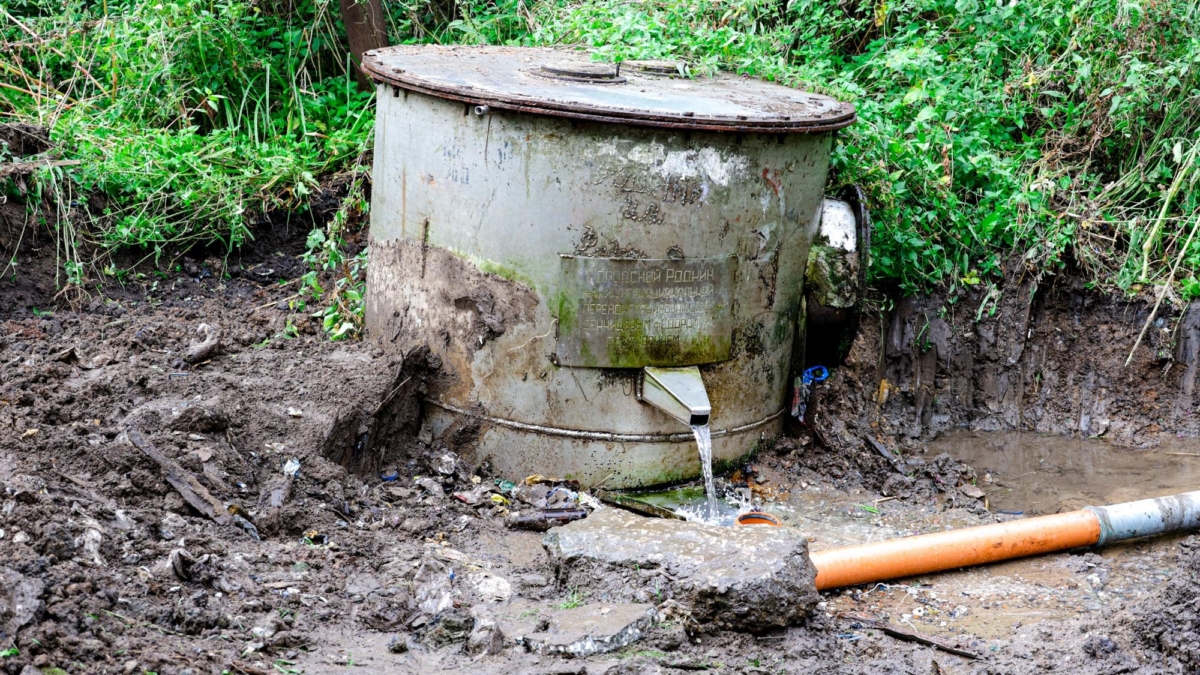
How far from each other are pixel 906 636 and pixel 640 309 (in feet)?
5.88

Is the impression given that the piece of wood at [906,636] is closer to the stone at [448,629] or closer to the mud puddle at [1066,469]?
the stone at [448,629]

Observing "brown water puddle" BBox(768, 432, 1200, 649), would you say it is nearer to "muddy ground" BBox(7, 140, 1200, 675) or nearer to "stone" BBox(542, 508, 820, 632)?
"muddy ground" BBox(7, 140, 1200, 675)

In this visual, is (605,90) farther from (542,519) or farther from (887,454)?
(887,454)

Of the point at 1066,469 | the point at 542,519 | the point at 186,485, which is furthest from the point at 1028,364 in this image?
the point at 186,485

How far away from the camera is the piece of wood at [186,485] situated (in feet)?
13.9

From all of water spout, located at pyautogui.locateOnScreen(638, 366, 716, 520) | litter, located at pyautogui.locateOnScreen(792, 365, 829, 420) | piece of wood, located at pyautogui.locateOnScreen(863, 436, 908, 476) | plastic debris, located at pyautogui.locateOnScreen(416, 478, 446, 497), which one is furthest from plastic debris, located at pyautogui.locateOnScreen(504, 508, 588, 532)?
piece of wood, located at pyautogui.locateOnScreen(863, 436, 908, 476)

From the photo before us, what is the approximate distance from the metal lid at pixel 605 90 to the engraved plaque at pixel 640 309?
2.12 feet

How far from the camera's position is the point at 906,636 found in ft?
13.7

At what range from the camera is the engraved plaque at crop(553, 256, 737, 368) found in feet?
16.5

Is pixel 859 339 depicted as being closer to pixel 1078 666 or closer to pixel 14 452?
pixel 1078 666

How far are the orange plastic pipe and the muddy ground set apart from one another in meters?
0.10

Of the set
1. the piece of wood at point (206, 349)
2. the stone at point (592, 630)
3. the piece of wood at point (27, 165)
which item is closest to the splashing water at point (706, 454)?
the stone at point (592, 630)

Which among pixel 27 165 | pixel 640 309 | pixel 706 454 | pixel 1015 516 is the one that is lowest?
pixel 1015 516

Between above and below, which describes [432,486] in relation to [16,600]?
below
